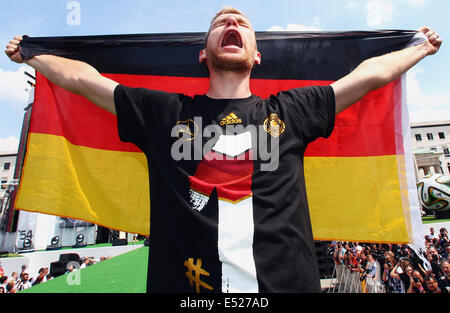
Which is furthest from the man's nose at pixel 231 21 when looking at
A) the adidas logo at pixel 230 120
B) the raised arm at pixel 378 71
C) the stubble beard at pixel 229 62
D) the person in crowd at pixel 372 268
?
the person in crowd at pixel 372 268

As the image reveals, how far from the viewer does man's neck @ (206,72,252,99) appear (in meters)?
1.95

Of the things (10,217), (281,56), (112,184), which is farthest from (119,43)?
(10,217)

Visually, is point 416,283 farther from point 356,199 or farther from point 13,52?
point 13,52

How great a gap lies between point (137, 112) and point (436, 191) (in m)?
19.2

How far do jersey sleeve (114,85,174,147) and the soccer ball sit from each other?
17.9 metres

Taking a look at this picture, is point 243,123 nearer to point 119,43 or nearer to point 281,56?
point 281,56

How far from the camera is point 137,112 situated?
174cm

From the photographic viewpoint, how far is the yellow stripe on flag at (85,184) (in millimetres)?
2389

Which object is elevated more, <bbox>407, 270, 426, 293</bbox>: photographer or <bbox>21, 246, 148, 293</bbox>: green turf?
<bbox>407, 270, 426, 293</bbox>: photographer

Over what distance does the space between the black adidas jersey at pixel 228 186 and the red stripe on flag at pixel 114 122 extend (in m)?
0.98

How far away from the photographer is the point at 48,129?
8.21 feet

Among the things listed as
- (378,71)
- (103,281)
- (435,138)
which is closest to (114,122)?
(378,71)

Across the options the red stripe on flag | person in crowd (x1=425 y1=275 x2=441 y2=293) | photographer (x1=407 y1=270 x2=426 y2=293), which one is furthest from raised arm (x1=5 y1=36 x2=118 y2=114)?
photographer (x1=407 y1=270 x2=426 y2=293)

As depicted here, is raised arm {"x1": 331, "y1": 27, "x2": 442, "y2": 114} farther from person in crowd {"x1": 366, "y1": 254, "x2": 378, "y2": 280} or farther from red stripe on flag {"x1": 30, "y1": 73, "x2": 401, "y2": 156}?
person in crowd {"x1": 366, "y1": 254, "x2": 378, "y2": 280}
